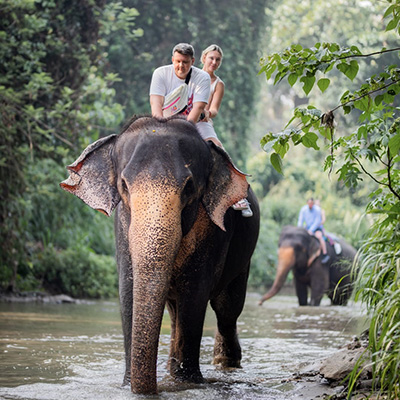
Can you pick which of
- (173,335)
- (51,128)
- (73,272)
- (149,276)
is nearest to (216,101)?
(173,335)

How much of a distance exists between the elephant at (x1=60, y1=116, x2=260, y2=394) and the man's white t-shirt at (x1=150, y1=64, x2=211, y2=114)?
0.45m

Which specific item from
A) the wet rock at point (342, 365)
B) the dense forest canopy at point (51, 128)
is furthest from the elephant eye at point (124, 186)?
the dense forest canopy at point (51, 128)

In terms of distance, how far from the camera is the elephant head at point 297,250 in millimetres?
16781

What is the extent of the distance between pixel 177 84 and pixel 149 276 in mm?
1854

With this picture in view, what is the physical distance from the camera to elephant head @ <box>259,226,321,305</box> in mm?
16781

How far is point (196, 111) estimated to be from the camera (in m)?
5.80

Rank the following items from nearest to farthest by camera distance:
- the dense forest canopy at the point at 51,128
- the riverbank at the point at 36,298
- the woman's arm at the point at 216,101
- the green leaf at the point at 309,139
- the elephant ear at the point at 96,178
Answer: the green leaf at the point at 309,139 < the elephant ear at the point at 96,178 < the woman's arm at the point at 216,101 < the dense forest canopy at the point at 51,128 < the riverbank at the point at 36,298

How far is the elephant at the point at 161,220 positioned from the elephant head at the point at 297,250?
1065 cm

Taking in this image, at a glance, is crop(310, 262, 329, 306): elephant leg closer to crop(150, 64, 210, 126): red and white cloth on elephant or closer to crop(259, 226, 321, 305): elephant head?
crop(259, 226, 321, 305): elephant head

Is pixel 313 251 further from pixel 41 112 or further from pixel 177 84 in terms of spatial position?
pixel 177 84

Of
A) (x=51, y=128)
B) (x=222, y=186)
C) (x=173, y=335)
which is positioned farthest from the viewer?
(x=51, y=128)

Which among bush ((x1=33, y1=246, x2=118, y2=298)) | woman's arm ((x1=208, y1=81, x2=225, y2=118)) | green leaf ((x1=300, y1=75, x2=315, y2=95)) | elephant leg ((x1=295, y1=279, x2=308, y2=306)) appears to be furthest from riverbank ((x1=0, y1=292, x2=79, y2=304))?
green leaf ((x1=300, y1=75, x2=315, y2=95))

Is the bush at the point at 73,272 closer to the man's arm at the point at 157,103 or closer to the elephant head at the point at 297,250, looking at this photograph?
the elephant head at the point at 297,250

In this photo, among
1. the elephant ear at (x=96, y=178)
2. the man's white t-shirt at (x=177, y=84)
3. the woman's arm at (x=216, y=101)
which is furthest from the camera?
the woman's arm at (x=216, y=101)
